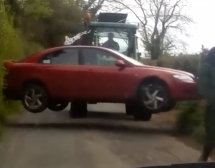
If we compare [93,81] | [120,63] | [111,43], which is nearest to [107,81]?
[93,81]

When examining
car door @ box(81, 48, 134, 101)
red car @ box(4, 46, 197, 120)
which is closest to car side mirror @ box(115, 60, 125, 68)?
red car @ box(4, 46, 197, 120)

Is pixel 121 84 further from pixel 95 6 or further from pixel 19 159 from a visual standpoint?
pixel 95 6

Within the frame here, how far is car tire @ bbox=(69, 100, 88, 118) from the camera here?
1586 cm

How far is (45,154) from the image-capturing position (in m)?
11.1

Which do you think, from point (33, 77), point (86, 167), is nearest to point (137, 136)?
point (33, 77)

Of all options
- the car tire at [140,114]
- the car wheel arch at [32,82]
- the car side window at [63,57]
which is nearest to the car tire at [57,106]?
the car wheel arch at [32,82]

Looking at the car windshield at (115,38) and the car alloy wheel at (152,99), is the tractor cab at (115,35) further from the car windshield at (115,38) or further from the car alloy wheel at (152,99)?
the car alloy wheel at (152,99)

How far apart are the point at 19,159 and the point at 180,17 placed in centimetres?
3582

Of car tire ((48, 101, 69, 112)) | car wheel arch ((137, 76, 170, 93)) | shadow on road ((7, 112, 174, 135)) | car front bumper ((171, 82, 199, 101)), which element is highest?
car wheel arch ((137, 76, 170, 93))

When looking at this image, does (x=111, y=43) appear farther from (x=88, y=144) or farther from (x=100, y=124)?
(x=88, y=144)

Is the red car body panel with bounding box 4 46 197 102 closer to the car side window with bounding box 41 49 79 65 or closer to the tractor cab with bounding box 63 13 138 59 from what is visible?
the car side window with bounding box 41 49 79 65

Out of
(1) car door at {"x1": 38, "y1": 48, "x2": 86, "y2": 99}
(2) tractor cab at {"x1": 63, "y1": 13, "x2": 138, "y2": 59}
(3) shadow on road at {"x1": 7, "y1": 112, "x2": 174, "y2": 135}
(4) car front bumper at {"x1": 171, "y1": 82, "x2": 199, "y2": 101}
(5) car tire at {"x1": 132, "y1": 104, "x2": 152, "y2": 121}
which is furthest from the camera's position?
(2) tractor cab at {"x1": 63, "y1": 13, "x2": 138, "y2": 59}

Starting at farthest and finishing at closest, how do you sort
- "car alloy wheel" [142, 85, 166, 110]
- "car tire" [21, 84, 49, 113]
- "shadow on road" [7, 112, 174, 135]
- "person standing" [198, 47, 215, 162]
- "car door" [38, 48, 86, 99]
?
"car tire" [21, 84, 49, 113] → "shadow on road" [7, 112, 174, 135] → "car door" [38, 48, 86, 99] → "car alloy wheel" [142, 85, 166, 110] → "person standing" [198, 47, 215, 162]

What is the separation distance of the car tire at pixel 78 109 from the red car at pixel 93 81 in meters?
0.74
